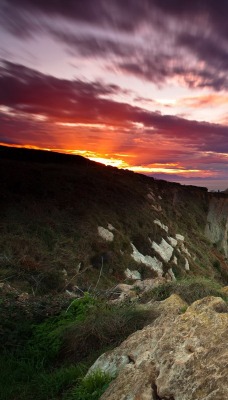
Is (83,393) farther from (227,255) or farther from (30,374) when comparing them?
(227,255)

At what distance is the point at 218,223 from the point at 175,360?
54902 millimetres

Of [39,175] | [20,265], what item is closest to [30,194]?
[39,175]

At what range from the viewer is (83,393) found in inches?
223

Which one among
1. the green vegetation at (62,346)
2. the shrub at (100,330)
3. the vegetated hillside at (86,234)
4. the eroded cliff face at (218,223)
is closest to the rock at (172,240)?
the vegetated hillside at (86,234)

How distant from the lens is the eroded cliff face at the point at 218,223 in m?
53.8

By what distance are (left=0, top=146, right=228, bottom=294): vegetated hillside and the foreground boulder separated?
661cm

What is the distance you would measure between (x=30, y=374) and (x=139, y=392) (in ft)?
10.4

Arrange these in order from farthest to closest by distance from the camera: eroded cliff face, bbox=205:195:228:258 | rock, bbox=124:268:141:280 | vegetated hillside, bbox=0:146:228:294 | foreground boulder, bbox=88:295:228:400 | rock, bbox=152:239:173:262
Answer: eroded cliff face, bbox=205:195:228:258 → rock, bbox=152:239:173:262 → rock, bbox=124:268:141:280 → vegetated hillside, bbox=0:146:228:294 → foreground boulder, bbox=88:295:228:400

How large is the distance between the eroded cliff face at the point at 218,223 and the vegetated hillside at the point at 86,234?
19.3 feet

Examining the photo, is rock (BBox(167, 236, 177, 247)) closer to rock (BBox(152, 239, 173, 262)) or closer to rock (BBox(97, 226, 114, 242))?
rock (BBox(152, 239, 173, 262))

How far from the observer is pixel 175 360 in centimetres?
518

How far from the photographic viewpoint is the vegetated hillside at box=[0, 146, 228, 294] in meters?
20.2

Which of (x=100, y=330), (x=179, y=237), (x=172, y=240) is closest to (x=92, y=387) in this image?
(x=100, y=330)

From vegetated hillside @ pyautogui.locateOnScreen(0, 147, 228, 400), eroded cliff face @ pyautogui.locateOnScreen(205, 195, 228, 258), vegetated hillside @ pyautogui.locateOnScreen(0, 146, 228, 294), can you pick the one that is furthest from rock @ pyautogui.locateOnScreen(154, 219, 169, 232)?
eroded cliff face @ pyautogui.locateOnScreen(205, 195, 228, 258)
